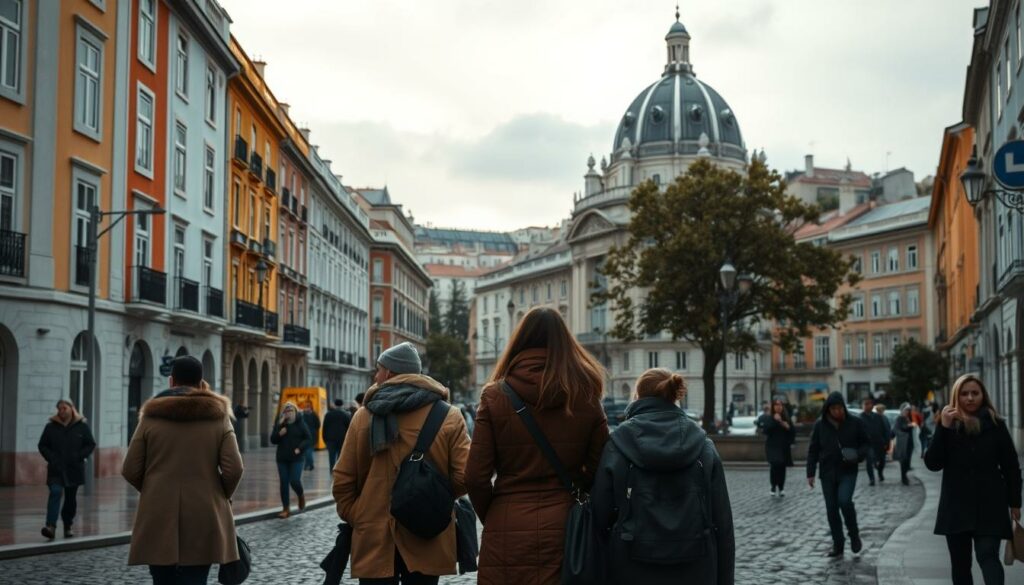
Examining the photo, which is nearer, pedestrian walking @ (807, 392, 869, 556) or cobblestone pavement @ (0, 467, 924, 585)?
cobblestone pavement @ (0, 467, 924, 585)

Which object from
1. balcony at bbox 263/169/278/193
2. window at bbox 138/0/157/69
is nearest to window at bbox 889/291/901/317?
balcony at bbox 263/169/278/193

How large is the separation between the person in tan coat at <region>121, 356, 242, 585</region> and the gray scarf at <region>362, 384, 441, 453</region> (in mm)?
1257

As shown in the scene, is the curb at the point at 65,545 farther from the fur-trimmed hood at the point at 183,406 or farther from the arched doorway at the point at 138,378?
the arched doorway at the point at 138,378

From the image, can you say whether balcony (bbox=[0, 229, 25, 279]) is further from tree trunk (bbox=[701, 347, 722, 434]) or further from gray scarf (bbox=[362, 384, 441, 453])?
tree trunk (bbox=[701, 347, 722, 434])

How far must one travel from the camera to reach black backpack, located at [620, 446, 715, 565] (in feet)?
16.4

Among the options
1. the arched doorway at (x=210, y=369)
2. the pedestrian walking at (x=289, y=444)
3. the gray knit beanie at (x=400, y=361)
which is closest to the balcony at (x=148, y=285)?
the arched doorway at (x=210, y=369)

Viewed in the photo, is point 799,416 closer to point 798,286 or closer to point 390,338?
point 798,286

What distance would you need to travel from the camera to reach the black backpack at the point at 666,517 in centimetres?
498

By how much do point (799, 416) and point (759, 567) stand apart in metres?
47.7

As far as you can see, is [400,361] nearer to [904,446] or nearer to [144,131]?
[904,446]

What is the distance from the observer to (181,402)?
6.98 metres

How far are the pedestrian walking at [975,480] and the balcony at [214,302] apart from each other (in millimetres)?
29375

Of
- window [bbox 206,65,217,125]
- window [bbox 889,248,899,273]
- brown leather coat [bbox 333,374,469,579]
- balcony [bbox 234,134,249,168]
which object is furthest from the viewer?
window [bbox 889,248,899,273]

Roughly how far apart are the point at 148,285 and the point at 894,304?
66.0 metres
